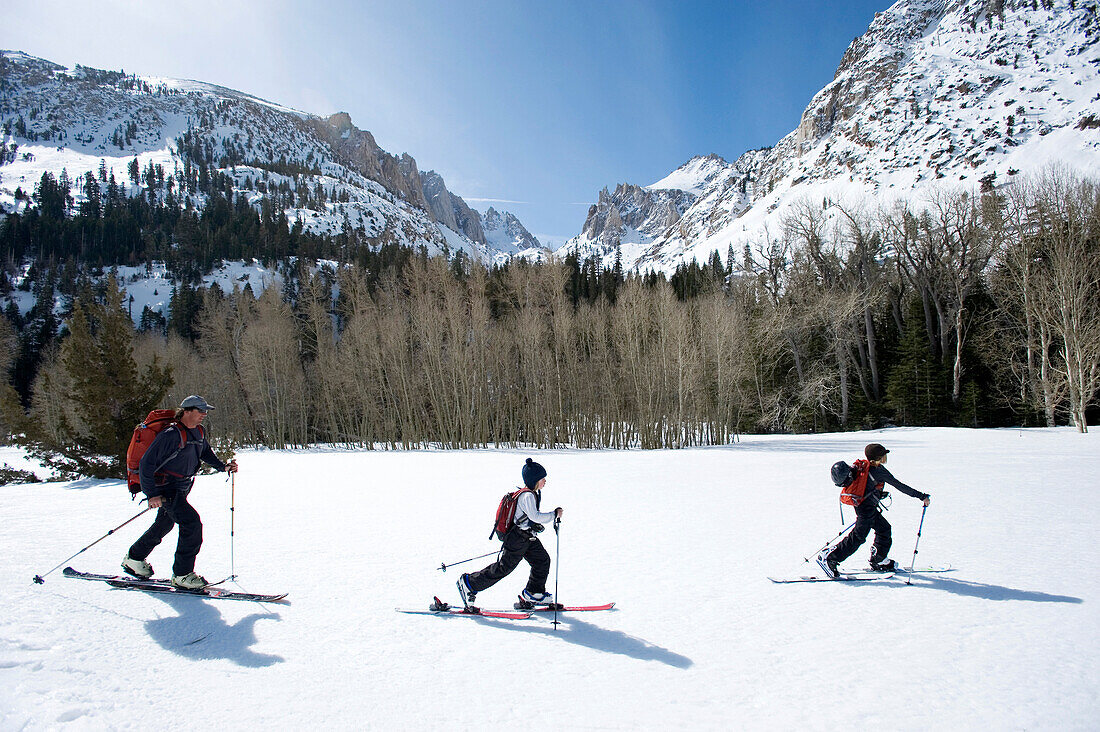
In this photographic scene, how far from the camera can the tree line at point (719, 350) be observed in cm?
2842

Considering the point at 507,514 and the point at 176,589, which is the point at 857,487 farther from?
the point at 176,589

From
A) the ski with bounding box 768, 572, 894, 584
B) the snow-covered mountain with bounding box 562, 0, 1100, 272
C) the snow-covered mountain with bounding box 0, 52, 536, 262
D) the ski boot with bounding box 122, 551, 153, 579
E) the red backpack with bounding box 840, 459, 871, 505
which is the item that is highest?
the snow-covered mountain with bounding box 0, 52, 536, 262

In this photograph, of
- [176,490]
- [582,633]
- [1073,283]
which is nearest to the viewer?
[582,633]

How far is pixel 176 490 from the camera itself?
17.1 feet

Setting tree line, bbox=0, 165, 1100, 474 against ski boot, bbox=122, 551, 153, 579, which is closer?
ski boot, bbox=122, 551, 153, 579

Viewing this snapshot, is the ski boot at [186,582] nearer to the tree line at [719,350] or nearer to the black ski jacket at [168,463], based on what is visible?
the black ski jacket at [168,463]

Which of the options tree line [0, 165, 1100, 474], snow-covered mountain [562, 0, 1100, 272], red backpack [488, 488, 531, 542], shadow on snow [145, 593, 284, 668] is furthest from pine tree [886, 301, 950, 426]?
shadow on snow [145, 593, 284, 668]

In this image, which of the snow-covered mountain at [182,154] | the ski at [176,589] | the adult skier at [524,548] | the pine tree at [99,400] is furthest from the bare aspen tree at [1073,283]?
the snow-covered mountain at [182,154]

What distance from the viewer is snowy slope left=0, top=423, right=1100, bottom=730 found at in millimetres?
3316

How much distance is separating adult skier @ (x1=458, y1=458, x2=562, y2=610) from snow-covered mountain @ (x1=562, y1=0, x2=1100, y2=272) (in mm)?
63109

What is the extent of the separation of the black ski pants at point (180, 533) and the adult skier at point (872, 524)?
23.7 feet

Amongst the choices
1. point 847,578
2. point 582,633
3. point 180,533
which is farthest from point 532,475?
point 847,578

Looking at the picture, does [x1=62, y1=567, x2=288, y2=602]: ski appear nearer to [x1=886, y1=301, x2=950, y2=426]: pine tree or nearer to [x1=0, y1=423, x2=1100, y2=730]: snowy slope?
[x1=0, y1=423, x2=1100, y2=730]: snowy slope

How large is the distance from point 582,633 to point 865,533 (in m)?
3.96
